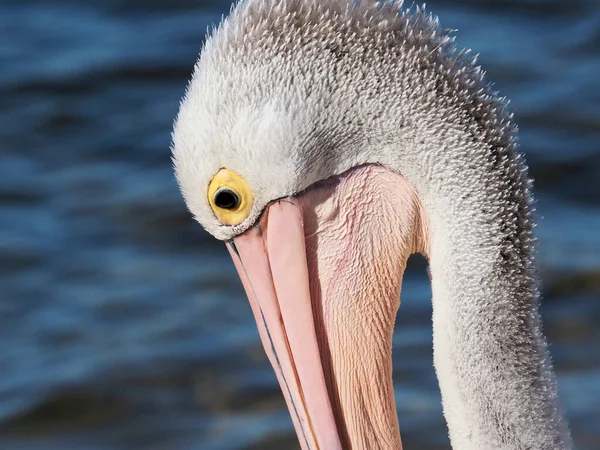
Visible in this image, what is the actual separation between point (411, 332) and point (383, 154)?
3975mm

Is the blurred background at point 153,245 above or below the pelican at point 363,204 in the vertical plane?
above

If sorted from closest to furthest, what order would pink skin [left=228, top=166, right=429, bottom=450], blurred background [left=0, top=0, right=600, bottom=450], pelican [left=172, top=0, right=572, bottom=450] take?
1. pelican [left=172, top=0, right=572, bottom=450]
2. pink skin [left=228, top=166, right=429, bottom=450]
3. blurred background [left=0, top=0, right=600, bottom=450]

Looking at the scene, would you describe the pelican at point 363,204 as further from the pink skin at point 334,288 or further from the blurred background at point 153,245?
the blurred background at point 153,245

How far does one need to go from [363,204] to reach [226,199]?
43cm

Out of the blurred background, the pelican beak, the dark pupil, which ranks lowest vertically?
the pelican beak

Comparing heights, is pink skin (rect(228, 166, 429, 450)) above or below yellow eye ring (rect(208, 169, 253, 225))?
below

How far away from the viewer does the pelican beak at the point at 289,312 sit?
3.67m

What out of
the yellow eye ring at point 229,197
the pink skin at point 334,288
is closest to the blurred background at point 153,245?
the pink skin at point 334,288

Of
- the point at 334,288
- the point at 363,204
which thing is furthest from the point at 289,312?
the point at 363,204

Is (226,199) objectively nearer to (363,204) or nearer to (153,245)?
(363,204)

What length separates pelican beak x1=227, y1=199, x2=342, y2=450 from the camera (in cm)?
367

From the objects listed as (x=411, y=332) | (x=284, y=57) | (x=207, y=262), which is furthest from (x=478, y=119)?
(x=207, y=262)

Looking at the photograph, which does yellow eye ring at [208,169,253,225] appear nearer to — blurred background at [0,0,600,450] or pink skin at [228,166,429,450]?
pink skin at [228,166,429,450]

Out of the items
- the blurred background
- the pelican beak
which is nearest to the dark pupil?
the pelican beak
